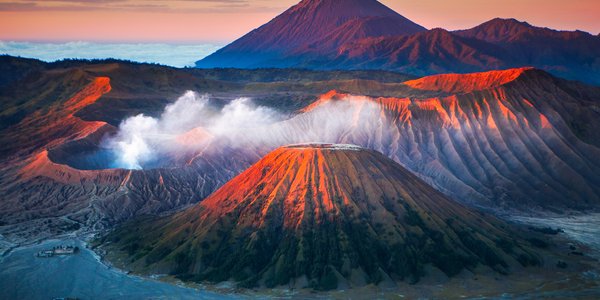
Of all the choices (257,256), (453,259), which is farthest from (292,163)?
(453,259)

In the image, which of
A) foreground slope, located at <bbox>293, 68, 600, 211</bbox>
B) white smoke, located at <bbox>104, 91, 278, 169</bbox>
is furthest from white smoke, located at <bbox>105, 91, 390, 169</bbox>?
foreground slope, located at <bbox>293, 68, 600, 211</bbox>

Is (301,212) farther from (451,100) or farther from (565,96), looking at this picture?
(565,96)

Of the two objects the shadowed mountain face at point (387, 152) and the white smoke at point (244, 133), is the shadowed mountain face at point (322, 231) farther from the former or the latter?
the white smoke at point (244, 133)

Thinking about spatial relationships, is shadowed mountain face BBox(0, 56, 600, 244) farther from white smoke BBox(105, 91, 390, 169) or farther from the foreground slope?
white smoke BBox(105, 91, 390, 169)

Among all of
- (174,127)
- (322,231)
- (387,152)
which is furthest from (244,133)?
(322,231)

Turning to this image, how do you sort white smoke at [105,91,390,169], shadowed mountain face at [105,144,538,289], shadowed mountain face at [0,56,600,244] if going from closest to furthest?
shadowed mountain face at [105,144,538,289]
shadowed mountain face at [0,56,600,244]
white smoke at [105,91,390,169]

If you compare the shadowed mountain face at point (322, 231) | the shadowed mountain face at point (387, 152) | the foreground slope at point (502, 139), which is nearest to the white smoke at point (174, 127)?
the shadowed mountain face at point (387, 152)
